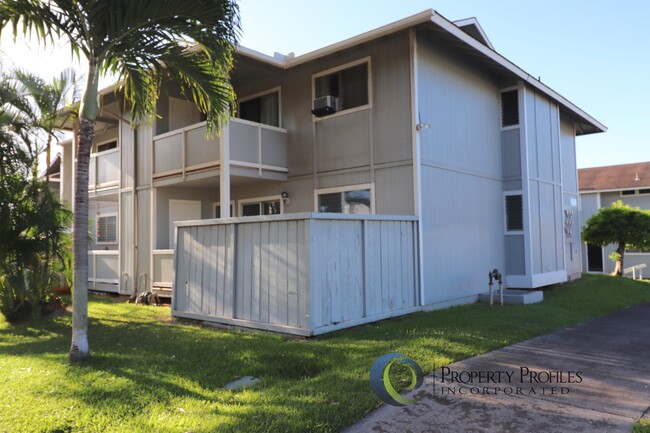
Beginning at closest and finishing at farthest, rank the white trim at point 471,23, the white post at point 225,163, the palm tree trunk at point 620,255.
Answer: the white post at point 225,163, the white trim at point 471,23, the palm tree trunk at point 620,255

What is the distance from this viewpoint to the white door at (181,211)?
42.1 feet

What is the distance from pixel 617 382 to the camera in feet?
16.9

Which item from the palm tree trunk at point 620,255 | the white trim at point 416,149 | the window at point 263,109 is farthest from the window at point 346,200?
the palm tree trunk at point 620,255

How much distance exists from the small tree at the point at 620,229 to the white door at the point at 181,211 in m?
13.8

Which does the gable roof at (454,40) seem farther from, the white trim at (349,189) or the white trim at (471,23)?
the white trim at (349,189)

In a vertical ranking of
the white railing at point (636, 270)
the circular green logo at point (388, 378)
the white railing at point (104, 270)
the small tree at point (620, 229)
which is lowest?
the white railing at point (636, 270)

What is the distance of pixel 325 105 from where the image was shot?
10.9m

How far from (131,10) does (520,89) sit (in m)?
10.0

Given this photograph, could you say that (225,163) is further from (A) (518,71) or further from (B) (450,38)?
(A) (518,71)

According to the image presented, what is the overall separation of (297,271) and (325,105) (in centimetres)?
480

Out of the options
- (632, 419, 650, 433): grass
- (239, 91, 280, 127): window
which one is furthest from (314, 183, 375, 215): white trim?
(632, 419, 650, 433): grass

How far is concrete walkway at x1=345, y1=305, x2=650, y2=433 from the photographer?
4.00m

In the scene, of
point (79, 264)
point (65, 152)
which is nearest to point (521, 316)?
point (79, 264)

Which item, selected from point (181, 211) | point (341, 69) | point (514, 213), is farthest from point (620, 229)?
point (181, 211)
